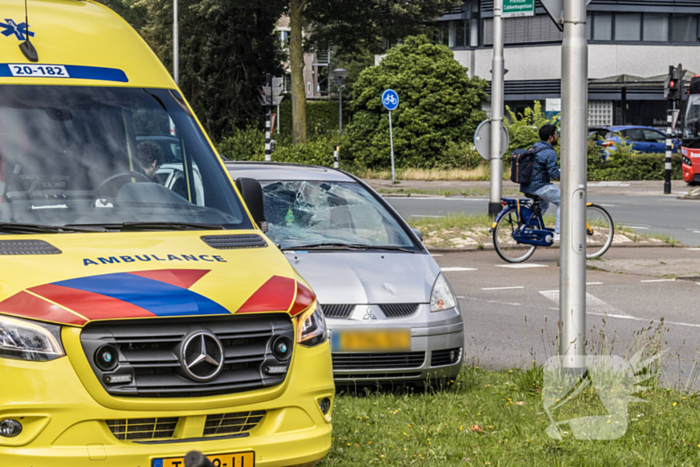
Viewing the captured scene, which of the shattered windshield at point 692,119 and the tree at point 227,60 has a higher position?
the tree at point 227,60

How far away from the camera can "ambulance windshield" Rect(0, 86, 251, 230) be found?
13.6 feet

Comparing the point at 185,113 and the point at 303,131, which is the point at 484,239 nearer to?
the point at 185,113

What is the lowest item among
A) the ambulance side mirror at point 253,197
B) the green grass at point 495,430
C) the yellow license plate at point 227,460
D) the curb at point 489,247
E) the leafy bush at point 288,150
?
the curb at point 489,247

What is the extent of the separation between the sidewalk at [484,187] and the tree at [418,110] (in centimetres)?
338

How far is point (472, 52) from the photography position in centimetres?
5047

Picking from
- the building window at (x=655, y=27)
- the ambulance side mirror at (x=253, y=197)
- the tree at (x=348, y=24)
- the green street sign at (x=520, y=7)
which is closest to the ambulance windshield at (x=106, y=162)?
the ambulance side mirror at (x=253, y=197)

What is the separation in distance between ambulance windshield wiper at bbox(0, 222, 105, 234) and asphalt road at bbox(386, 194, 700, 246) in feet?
47.1

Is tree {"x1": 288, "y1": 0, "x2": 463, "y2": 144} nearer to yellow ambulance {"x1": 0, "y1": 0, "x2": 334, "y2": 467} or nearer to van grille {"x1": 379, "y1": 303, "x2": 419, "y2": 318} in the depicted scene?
van grille {"x1": 379, "y1": 303, "x2": 419, "y2": 318}

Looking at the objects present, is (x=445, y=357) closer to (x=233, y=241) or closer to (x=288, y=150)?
(x=233, y=241)

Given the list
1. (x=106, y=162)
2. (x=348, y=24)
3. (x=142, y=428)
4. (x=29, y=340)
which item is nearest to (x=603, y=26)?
(x=348, y=24)

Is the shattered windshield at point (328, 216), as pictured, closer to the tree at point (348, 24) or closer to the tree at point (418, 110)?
the tree at point (348, 24)

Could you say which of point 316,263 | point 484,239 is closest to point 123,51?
point 316,263

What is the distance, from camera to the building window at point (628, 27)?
48406 millimetres

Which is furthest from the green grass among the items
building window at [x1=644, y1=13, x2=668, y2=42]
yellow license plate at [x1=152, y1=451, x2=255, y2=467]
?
building window at [x1=644, y1=13, x2=668, y2=42]
